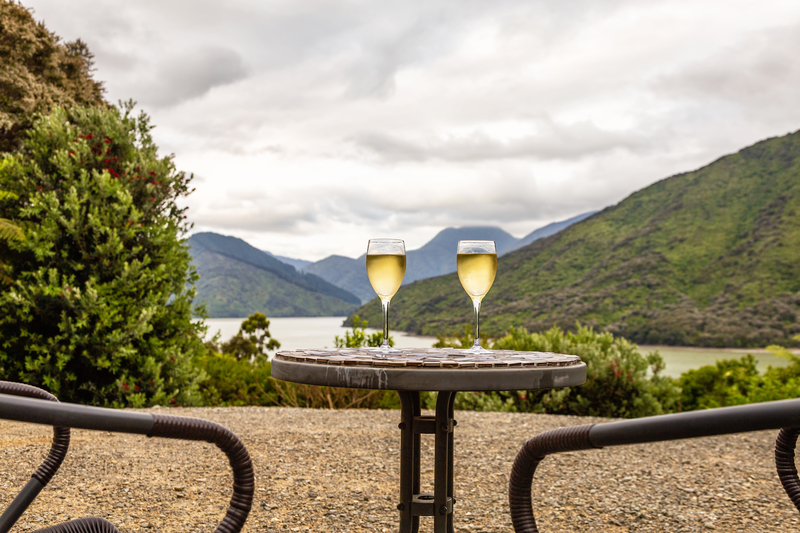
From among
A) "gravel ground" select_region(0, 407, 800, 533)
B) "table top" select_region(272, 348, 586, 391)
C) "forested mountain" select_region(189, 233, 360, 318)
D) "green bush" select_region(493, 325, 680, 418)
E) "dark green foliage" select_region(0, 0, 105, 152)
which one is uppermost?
"dark green foliage" select_region(0, 0, 105, 152)

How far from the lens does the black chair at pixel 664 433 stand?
3.02 feet

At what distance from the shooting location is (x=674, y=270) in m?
28.7

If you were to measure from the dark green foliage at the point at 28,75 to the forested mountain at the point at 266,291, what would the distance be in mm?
11149

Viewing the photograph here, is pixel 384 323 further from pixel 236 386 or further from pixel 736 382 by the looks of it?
pixel 736 382

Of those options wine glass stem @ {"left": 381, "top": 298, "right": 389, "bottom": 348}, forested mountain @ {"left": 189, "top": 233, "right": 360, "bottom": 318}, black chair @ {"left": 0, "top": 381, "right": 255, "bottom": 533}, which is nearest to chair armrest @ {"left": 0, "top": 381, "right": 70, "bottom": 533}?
black chair @ {"left": 0, "top": 381, "right": 255, "bottom": 533}

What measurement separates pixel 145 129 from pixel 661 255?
3027 cm

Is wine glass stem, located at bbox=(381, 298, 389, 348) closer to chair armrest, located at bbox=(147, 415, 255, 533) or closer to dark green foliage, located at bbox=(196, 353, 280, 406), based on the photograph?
chair armrest, located at bbox=(147, 415, 255, 533)

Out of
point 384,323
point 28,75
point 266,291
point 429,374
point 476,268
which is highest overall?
point 28,75

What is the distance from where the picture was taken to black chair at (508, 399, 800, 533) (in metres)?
0.92

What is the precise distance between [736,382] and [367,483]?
21.3ft

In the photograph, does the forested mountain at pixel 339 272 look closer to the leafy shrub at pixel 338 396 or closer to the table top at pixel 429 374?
the leafy shrub at pixel 338 396

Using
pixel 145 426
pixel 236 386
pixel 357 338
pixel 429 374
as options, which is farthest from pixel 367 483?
pixel 236 386

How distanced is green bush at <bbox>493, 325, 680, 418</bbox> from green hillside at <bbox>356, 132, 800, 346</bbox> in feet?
34.8

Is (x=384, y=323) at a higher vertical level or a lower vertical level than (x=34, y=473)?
higher
